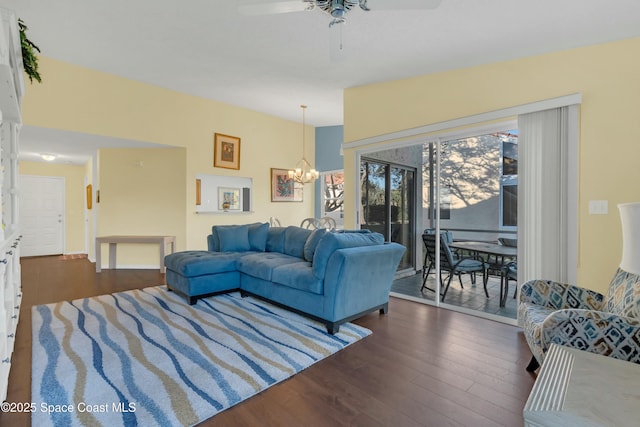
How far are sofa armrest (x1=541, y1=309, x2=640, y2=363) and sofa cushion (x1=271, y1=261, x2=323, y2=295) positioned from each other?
171 centimetres

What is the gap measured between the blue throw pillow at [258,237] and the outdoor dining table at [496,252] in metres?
2.56

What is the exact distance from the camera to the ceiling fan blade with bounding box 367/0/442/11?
1.97 m

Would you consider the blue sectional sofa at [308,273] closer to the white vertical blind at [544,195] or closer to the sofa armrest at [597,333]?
the white vertical blind at [544,195]

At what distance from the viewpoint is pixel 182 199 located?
5578 mm

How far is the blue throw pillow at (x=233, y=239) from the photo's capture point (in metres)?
4.39

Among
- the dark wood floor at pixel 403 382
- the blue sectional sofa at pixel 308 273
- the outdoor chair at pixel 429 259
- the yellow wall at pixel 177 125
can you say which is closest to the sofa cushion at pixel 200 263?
the blue sectional sofa at pixel 308 273

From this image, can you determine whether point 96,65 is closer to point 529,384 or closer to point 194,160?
point 194,160

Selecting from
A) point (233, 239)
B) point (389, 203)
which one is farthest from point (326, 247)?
point (389, 203)

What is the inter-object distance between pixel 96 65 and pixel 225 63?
188 cm

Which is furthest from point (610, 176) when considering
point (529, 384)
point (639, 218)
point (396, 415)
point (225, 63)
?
point (225, 63)

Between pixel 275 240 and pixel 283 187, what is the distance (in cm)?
278

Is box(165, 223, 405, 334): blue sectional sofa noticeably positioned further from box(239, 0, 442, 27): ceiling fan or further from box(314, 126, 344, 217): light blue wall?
box(314, 126, 344, 217): light blue wall

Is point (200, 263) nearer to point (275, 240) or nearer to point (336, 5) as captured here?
point (275, 240)

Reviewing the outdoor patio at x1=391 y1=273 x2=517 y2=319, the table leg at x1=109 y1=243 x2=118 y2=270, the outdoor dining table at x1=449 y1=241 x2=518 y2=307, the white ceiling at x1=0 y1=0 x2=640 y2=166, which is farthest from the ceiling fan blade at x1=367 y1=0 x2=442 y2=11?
the table leg at x1=109 y1=243 x2=118 y2=270
